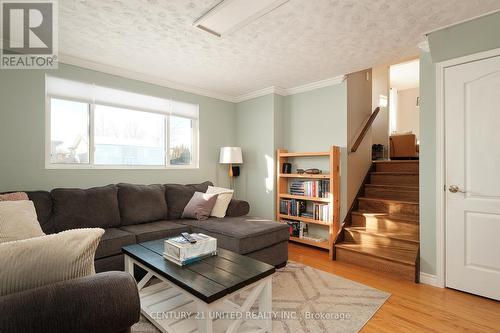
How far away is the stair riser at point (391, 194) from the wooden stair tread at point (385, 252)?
0.93 meters

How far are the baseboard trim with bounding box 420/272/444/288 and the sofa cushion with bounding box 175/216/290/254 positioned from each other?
144 centimetres

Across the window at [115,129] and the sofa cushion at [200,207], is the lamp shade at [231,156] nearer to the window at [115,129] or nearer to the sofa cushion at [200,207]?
the window at [115,129]

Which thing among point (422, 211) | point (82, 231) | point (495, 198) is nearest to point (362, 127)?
point (422, 211)

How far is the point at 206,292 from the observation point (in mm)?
1414

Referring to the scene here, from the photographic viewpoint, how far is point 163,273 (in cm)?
170

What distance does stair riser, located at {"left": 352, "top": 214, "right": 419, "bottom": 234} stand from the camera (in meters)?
3.07

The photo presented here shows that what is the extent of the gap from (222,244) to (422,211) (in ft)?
7.06

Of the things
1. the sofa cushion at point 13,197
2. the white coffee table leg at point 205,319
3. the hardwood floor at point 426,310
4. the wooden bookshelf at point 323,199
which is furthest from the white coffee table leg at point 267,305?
the sofa cushion at point 13,197

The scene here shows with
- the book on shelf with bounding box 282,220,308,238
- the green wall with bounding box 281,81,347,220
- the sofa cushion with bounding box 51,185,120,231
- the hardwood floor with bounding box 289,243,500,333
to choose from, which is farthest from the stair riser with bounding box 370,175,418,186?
the sofa cushion with bounding box 51,185,120,231

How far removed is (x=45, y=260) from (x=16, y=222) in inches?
59.6

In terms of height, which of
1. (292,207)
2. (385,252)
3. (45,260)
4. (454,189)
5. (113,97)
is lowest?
(385,252)

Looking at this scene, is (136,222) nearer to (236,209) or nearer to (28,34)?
(236,209)

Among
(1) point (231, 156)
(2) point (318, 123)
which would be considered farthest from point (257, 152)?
(2) point (318, 123)

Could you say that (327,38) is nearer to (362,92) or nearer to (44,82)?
(362,92)
